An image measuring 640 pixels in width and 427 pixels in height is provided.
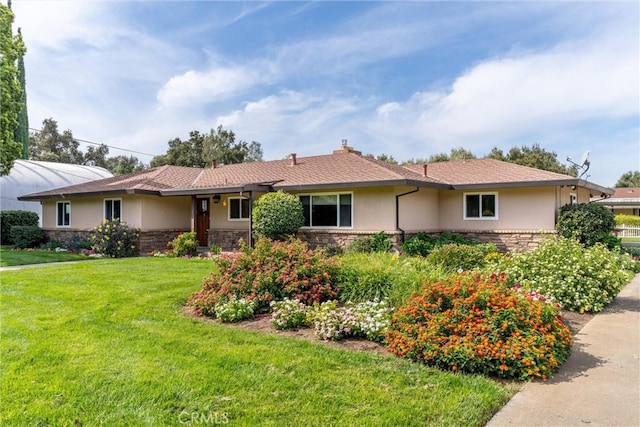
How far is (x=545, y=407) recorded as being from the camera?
3389 millimetres

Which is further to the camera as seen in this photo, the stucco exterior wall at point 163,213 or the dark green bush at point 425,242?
the stucco exterior wall at point 163,213

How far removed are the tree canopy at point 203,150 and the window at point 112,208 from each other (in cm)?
2170

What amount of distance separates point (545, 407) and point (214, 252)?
12464 mm

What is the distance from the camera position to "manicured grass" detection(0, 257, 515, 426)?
124 inches

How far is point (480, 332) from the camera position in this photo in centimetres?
429

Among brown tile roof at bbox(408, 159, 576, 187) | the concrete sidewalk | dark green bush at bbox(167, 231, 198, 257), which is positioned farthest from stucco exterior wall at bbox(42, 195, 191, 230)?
the concrete sidewalk

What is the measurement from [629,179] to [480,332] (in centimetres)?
6581

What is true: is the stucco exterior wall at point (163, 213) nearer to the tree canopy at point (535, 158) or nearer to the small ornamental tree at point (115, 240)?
the small ornamental tree at point (115, 240)

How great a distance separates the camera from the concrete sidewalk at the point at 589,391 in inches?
126

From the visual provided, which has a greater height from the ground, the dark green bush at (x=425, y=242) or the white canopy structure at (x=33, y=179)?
the white canopy structure at (x=33, y=179)

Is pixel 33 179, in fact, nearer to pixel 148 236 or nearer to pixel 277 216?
pixel 148 236

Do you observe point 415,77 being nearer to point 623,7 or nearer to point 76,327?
point 623,7

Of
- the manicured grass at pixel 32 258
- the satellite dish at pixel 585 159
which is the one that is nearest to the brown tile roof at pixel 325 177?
the satellite dish at pixel 585 159

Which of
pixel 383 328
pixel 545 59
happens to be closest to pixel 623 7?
pixel 545 59
